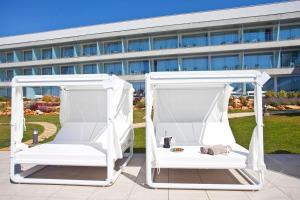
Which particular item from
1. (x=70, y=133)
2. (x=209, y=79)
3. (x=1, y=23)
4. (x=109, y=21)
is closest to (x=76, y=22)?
(x=109, y=21)

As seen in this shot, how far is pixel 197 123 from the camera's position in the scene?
8516 mm

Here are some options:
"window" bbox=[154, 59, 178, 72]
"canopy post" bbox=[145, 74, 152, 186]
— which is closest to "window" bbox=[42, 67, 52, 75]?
"window" bbox=[154, 59, 178, 72]

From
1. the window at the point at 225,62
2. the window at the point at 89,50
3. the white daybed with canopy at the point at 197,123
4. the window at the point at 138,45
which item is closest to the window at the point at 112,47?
the window at the point at 138,45

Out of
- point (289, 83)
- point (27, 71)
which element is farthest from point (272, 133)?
point (27, 71)

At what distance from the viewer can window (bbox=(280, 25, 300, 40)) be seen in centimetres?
3111

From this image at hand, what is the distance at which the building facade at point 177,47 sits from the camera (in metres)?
31.6

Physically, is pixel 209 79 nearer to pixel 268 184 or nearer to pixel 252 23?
pixel 268 184

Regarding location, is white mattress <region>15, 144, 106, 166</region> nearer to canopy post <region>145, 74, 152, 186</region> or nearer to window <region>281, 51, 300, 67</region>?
canopy post <region>145, 74, 152, 186</region>

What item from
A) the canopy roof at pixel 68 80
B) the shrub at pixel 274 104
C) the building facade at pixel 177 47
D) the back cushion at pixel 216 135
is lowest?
the back cushion at pixel 216 135

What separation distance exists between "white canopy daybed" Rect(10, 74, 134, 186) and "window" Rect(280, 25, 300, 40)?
1123 inches

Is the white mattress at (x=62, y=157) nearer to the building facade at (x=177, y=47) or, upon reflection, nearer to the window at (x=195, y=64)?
the building facade at (x=177, y=47)

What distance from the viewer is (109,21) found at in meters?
39.8

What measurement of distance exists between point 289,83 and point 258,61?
416 centimetres

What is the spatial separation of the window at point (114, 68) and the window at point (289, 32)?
1963 centimetres
